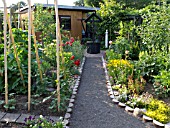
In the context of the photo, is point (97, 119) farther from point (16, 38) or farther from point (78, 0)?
point (78, 0)

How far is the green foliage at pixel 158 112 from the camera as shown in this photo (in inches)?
116

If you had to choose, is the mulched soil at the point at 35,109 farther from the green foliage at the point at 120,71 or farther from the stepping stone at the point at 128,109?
the green foliage at the point at 120,71

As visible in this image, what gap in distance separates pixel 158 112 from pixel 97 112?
957 millimetres

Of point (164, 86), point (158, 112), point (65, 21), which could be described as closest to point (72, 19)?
point (65, 21)

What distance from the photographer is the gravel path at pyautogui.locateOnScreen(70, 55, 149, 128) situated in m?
2.85

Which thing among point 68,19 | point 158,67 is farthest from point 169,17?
point 68,19

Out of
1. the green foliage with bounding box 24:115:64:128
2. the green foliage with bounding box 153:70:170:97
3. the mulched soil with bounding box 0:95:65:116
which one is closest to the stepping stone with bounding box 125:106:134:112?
the green foliage with bounding box 153:70:170:97

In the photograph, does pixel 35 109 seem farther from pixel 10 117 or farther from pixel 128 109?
pixel 128 109

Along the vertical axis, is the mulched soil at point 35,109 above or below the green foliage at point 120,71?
below

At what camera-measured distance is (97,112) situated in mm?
3215

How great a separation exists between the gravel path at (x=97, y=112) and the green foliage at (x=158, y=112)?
0.81 feet

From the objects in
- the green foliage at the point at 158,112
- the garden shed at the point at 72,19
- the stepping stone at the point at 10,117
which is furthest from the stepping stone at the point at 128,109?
the garden shed at the point at 72,19

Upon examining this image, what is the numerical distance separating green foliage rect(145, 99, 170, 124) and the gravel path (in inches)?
9.8

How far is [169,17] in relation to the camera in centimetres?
530
